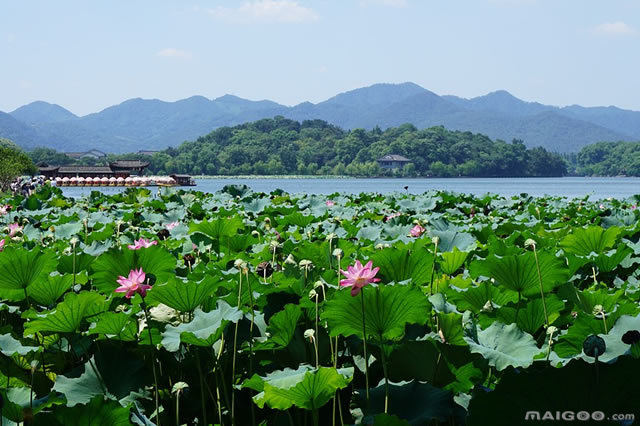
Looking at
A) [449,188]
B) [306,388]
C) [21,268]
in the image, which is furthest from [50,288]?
[449,188]

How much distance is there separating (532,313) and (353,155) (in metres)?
127

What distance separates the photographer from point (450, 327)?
1.47 metres

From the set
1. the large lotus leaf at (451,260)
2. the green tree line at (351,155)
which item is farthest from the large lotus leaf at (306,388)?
the green tree line at (351,155)

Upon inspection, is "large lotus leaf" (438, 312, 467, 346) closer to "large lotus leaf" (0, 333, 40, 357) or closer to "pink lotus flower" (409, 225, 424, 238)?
"large lotus leaf" (0, 333, 40, 357)

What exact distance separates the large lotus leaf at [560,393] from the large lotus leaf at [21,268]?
4.73 feet

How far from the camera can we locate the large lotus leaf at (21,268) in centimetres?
198

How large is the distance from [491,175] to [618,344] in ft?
397

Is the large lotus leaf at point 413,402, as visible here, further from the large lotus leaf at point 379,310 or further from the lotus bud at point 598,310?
the lotus bud at point 598,310

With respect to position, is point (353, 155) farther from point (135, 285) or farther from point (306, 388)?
point (306, 388)

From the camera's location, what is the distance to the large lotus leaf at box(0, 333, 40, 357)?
1.68 m

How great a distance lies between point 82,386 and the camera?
1.64 meters

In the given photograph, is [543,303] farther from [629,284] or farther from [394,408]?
[629,284]

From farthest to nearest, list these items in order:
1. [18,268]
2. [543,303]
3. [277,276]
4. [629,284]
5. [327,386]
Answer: [629,284], [277,276], [18,268], [543,303], [327,386]

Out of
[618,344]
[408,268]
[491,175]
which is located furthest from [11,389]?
[491,175]
